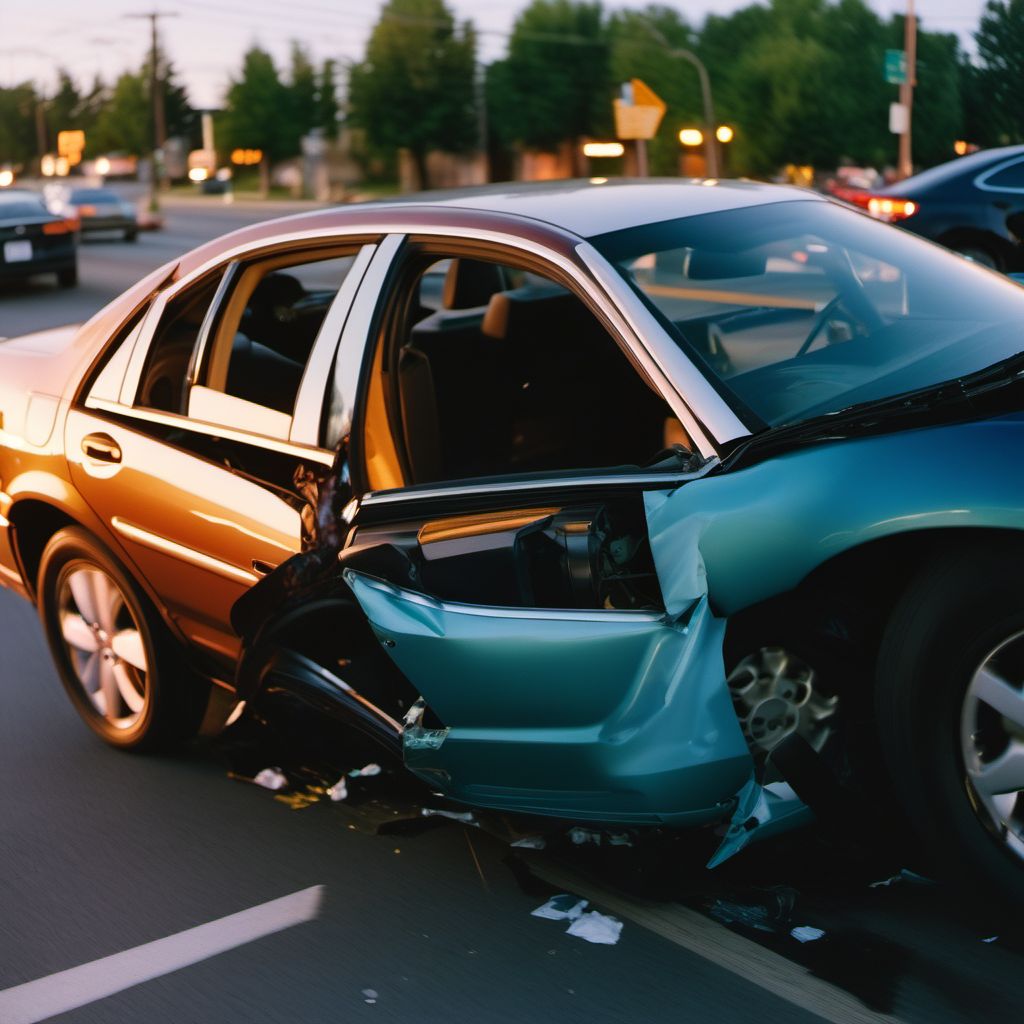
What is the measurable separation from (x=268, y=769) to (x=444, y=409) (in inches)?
48.9

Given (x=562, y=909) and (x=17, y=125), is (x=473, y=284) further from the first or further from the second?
(x=17, y=125)

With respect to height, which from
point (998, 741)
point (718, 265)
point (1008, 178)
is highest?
point (1008, 178)

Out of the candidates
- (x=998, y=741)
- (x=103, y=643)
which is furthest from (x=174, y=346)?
(x=998, y=741)

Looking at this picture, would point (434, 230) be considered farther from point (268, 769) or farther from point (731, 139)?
point (731, 139)

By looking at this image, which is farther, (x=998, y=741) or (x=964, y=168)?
(x=964, y=168)

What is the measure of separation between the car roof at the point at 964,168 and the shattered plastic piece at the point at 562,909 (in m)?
11.7

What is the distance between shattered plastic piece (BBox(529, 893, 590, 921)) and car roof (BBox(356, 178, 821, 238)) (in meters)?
1.57

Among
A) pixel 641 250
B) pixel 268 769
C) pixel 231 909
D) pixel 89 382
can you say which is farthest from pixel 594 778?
pixel 89 382

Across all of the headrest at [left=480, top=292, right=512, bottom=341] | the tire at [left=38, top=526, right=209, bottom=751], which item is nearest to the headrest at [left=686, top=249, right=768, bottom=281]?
the headrest at [left=480, top=292, right=512, bottom=341]

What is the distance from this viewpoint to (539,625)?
3277mm

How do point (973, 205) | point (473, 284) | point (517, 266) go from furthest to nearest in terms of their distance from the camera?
1. point (973, 205)
2. point (473, 284)
3. point (517, 266)

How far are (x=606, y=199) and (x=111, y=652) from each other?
2.15m

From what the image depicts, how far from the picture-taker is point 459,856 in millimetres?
3838

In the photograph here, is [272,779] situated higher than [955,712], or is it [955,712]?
[955,712]
